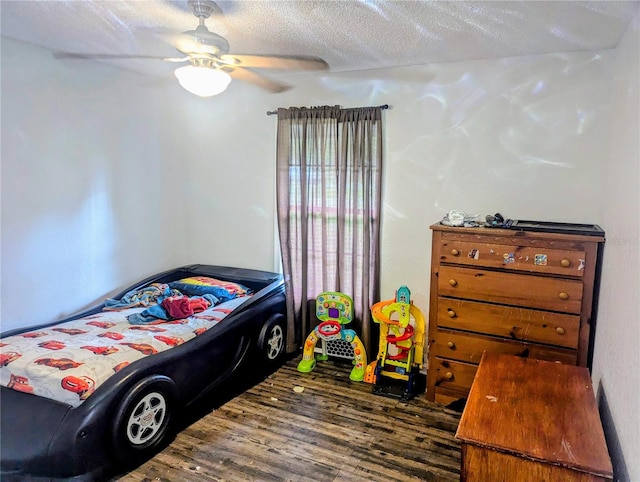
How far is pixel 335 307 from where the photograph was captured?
124 inches

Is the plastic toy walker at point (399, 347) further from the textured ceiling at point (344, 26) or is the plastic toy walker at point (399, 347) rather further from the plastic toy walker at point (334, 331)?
the textured ceiling at point (344, 26)

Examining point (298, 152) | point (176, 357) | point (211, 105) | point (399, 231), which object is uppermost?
point (211, 105)

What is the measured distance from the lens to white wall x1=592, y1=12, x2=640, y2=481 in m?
1.43

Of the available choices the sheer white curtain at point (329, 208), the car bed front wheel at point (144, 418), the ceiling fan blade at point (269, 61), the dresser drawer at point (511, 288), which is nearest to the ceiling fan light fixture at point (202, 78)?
the ceiling fan blade at point (269, 61)

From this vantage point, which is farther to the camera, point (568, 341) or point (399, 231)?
point (399, 231)

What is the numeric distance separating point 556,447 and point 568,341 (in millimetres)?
1065

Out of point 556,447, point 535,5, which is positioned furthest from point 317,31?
point 556,447

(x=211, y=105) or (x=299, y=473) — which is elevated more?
(x=211, y=105)

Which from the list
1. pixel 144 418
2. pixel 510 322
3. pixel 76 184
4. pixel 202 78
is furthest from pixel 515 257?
pixel 76 184

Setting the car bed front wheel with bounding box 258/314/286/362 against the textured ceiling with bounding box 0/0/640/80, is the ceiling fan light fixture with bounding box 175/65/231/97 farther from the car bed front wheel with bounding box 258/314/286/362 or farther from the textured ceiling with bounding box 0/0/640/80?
the car bed front wheel with bounding box 258/314/286/362

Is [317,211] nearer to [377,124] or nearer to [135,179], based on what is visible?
[377,124]

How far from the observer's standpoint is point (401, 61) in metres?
2.81

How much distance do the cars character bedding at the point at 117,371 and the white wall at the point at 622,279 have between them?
2.02 m

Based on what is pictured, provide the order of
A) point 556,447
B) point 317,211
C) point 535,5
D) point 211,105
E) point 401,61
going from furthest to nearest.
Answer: point 211,105 → point 317,211 → point 401,61 → point 535,5 → point 556,447
